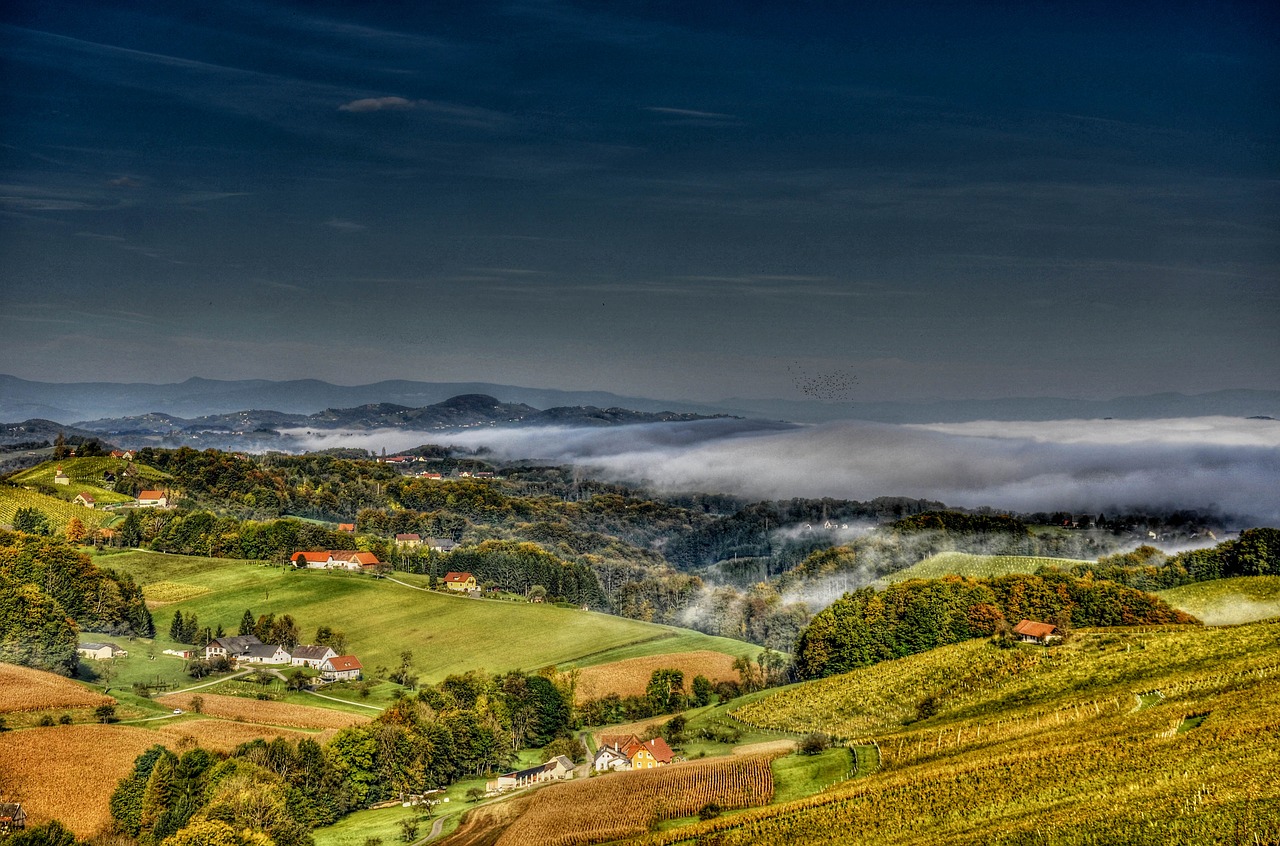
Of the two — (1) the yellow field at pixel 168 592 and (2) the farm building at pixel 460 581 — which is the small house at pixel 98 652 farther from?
(2) the farm building at pixel 460 581

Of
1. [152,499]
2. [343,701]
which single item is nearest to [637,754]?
[343,701]

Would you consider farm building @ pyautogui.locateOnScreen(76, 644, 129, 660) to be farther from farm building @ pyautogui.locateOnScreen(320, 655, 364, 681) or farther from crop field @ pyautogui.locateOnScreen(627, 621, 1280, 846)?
crop field @ pyautogui.locateOnScreen(627, 621, 1280, 846)

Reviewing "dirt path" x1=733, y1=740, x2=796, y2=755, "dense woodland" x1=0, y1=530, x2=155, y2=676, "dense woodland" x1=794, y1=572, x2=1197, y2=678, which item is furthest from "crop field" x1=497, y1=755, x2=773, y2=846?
"dense woodland" x1=0, y1=530, x2=155, y2=676

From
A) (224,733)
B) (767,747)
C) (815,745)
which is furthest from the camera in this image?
(224,733)

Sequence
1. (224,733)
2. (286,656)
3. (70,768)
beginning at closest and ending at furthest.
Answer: (70,768), (224,733), (286,656)

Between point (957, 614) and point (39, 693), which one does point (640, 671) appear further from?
point (39, 693)

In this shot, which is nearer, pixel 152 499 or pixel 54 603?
pixel 54 603

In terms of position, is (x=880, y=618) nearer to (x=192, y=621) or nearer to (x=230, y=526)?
(x=192, y=621)
